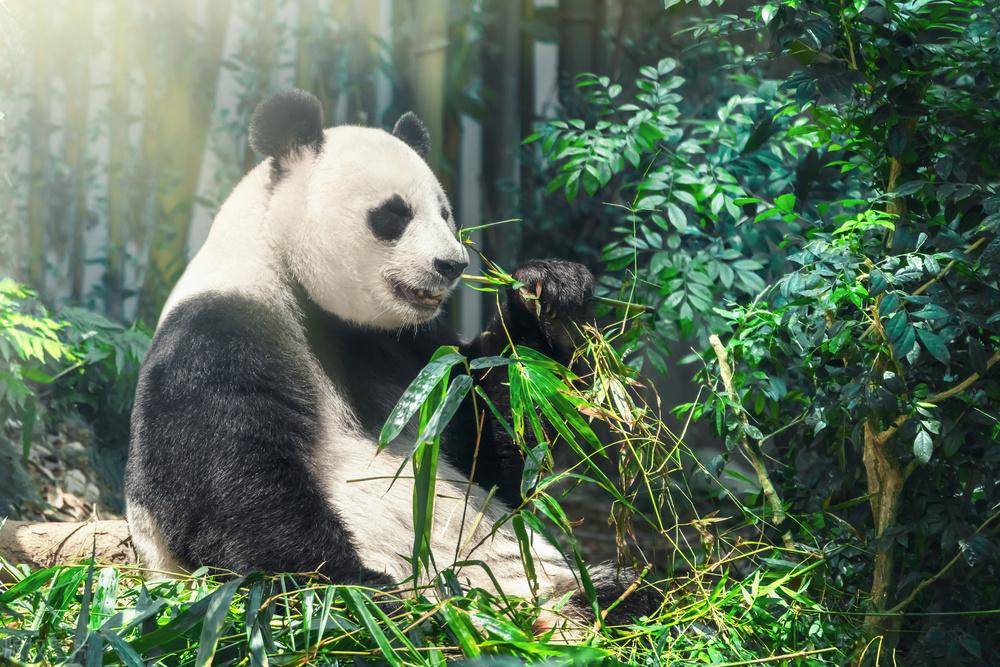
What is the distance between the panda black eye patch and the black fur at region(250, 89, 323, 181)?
26 centimetres

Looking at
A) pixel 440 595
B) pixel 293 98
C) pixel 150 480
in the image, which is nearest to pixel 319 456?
pixel 150 480

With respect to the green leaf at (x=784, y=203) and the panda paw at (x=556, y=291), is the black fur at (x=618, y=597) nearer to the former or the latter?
the panda paw at (x=556, y=291)

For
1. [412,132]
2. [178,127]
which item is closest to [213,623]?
[412,132]

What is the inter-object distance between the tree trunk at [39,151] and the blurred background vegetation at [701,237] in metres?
0.01

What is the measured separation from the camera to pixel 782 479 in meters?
2.29

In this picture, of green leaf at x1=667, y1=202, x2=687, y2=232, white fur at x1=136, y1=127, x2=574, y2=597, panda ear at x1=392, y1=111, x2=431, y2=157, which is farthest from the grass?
panda ear at x1=392, y1=111, x2=431, y2=157

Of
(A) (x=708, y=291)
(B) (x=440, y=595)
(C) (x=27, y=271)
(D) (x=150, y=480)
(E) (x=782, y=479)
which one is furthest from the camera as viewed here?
(C) (x=27, y=271)

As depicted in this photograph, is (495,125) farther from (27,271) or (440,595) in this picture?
(440,595)

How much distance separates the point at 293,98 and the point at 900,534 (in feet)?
5.49

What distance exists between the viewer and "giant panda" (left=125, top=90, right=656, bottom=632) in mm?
1871

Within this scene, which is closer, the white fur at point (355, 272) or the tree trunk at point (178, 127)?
the white fur at point (355, 272)

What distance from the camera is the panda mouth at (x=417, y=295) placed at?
2.24 m

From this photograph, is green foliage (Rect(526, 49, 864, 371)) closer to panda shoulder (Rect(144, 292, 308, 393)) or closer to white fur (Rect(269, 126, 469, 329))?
white fur (Rect(269, 126, 469, 329))

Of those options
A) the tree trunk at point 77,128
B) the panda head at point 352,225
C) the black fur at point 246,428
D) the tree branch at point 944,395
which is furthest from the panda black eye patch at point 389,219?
the tree trunk at point 77,128
